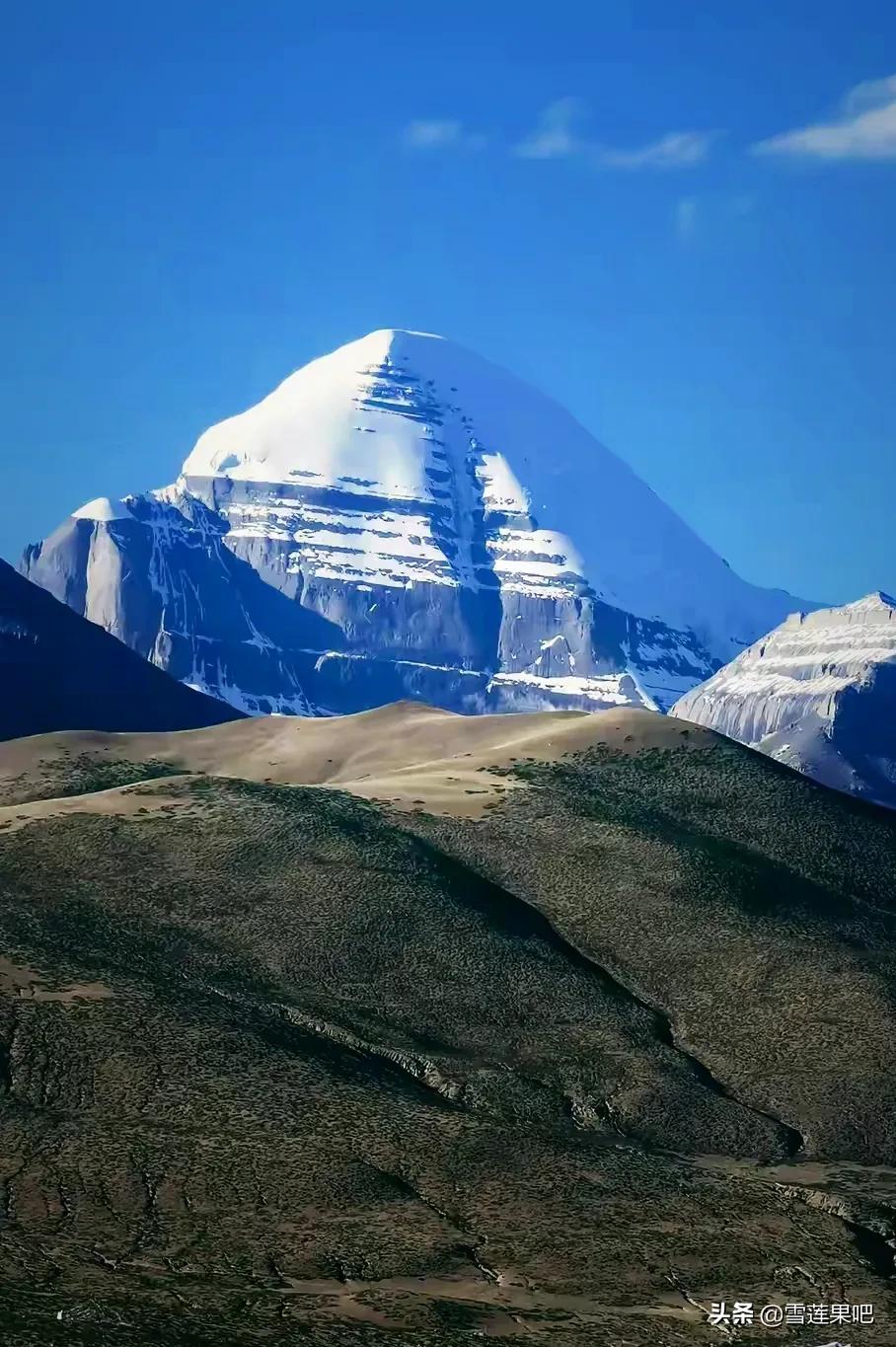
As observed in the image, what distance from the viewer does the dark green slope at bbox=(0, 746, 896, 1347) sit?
7675cm

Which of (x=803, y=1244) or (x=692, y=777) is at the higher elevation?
(x=692, y=777)

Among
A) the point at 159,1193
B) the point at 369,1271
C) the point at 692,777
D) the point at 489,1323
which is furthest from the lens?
the point at 692,777

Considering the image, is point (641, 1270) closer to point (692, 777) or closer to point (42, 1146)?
point (42, 1146)

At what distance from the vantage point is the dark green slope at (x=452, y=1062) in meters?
76.8

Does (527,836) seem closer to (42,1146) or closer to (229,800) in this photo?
(229,800)

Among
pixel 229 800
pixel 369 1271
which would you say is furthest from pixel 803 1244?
pixel 229 800

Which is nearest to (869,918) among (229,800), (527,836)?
(527,836)

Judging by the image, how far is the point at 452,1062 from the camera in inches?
4562

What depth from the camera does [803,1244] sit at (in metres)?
Result: 86.7

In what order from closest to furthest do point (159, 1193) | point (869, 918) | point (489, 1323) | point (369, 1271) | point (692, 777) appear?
point (489, 1323) < point (369, 1271) < point (159, 1193) < point (869, 918) < point (692, 777)

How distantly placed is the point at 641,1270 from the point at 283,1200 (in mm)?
15720

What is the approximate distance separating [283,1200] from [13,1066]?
2024 centimetres

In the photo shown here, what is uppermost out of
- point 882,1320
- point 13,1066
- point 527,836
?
point 527,836

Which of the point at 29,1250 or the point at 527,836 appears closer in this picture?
the point at 29,1250
